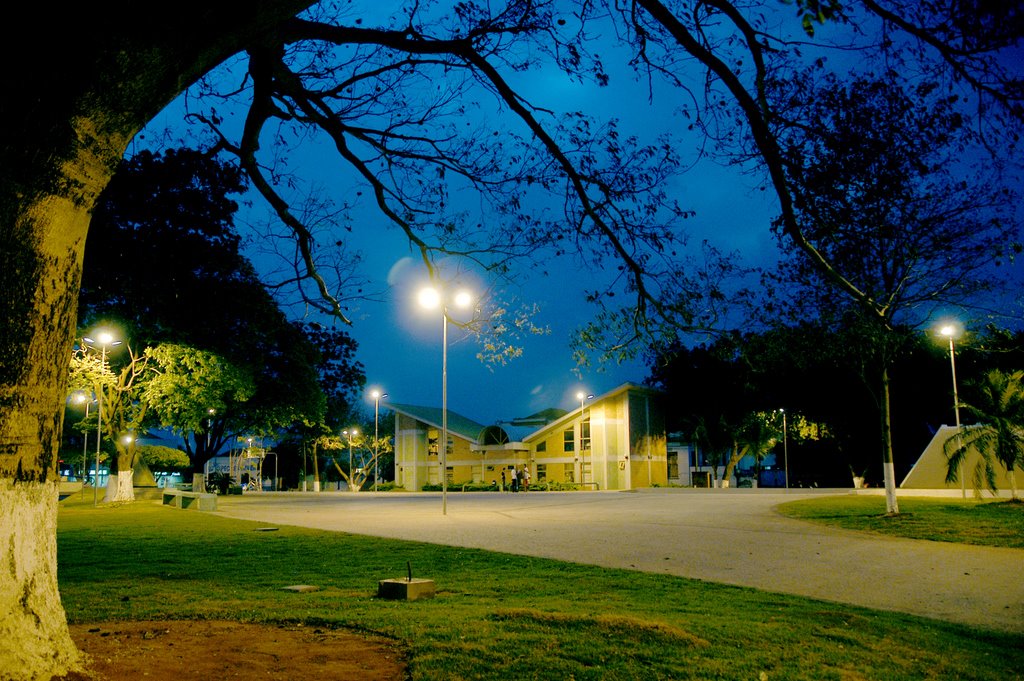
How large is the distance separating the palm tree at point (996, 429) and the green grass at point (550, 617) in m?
15.5

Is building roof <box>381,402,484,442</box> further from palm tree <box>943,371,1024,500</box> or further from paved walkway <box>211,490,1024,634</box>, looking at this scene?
palm tree <box>943,371,1024,500</box>

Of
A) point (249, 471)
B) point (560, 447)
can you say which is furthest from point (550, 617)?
point (249, 471)

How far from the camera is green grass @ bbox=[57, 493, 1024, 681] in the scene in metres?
5.17

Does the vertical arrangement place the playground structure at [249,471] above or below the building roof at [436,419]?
below

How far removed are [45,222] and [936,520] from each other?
19.2 meters

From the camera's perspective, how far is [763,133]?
6.27 m

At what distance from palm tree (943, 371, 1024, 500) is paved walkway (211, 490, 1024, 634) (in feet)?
18.5

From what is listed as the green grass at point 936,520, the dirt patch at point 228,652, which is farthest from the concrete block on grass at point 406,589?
the green grass at point 936,520

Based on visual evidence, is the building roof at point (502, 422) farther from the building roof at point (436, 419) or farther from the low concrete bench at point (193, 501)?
the low concrete bench at point (193, 501)

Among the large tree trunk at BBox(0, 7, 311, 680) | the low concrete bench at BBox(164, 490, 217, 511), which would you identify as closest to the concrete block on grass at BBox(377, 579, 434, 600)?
the large tree trunk at BBox(0, 7, 311, 680)

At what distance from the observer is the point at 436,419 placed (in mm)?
61062

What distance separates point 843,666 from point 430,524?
590 inches

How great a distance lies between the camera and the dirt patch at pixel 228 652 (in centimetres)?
470

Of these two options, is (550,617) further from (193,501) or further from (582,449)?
(582,449)
